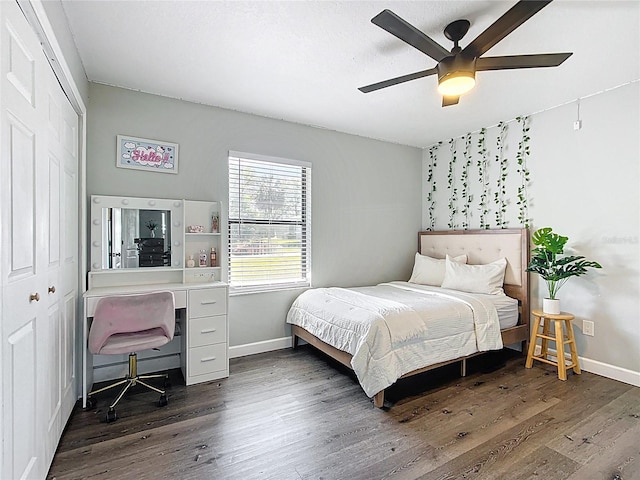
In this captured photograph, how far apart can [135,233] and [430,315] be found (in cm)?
266

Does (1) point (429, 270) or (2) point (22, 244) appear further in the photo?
(1) point (429, 270)

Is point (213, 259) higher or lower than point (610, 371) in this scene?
higher

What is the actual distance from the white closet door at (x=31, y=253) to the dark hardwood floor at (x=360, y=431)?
1.42ft

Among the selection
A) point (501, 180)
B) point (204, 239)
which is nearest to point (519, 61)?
point (501, 180)

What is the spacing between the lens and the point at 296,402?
2533 millimetres

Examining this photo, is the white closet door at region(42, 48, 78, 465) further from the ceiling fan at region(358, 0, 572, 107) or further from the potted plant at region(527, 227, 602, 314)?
the potted plant at region(527, 227, 602, 314)

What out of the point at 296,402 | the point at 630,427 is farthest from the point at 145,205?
the point at 630,427

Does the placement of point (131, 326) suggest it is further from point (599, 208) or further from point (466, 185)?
point (599, 208)

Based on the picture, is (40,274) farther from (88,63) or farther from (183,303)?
(88,63)

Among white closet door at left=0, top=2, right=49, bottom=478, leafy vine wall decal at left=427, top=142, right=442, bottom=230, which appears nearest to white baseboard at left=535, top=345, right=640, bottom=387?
leafy vine wall decal at left=427, top=142, right=442, bottom=230

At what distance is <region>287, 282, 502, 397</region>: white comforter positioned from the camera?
246 cm

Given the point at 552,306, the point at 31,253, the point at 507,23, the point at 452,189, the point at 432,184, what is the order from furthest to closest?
the point at 432,184 → the point at 452,189 → the point at 552,306 → the point at 507,23 → the point at 31,253

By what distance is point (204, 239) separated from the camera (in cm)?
326

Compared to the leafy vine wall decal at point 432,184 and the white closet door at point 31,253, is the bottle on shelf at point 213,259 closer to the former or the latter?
the white closet door at point 31,253
